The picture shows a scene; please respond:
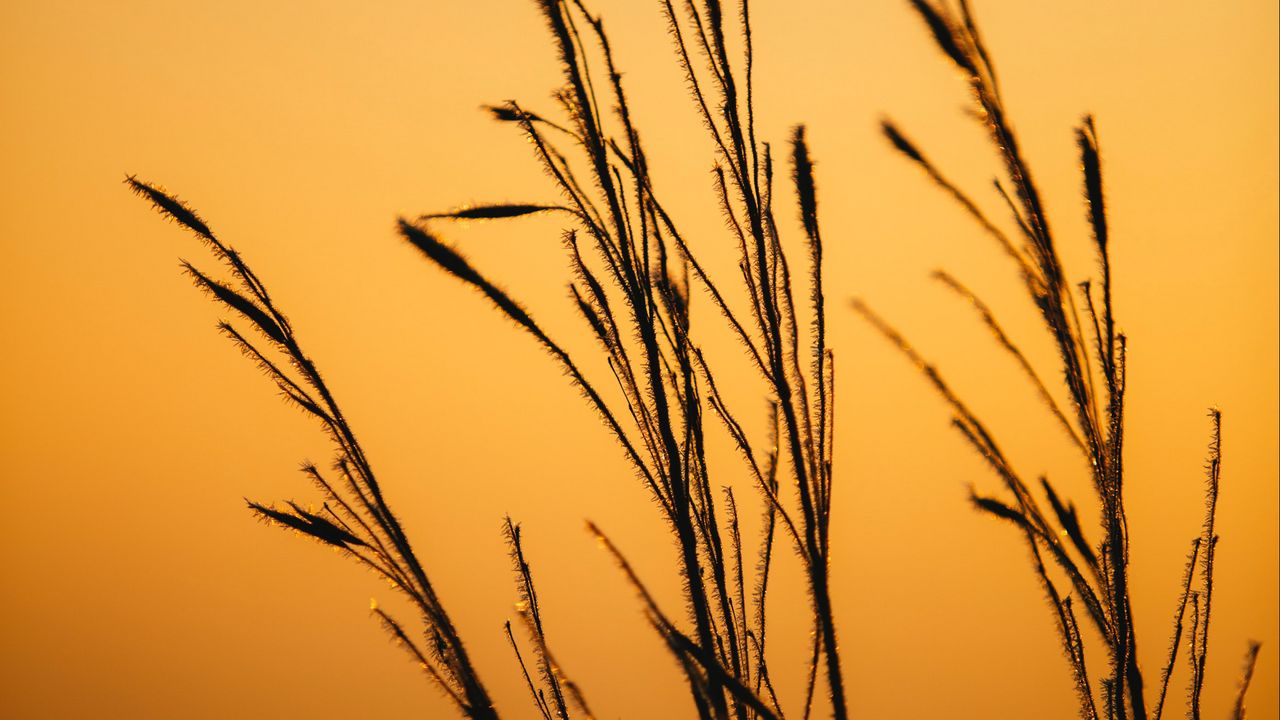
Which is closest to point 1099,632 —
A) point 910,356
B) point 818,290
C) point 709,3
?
point 910,356

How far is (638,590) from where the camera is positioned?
59cm

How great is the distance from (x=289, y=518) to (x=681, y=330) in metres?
0.35

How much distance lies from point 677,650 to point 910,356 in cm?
46

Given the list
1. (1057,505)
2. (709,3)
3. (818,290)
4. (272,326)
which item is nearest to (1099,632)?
(1057,505)

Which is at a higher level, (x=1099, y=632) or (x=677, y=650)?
(x=1099, y=632)

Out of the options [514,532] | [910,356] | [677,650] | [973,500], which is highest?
[910,356]

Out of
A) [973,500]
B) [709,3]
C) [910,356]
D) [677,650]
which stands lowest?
[677,650]

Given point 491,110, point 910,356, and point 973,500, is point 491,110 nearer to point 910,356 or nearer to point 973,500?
point 910,356

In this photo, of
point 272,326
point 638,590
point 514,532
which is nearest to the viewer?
point 638,590

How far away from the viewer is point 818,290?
79 centimetres

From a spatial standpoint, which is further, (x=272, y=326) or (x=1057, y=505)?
(x=1057, y=505)

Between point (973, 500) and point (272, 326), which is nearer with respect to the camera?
point (272, 326)

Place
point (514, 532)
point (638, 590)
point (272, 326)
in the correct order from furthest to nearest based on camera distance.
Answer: point (514, 532) < point (272, 326) < point (638, 590)

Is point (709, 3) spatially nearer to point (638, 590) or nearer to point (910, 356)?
point (910, 356)
